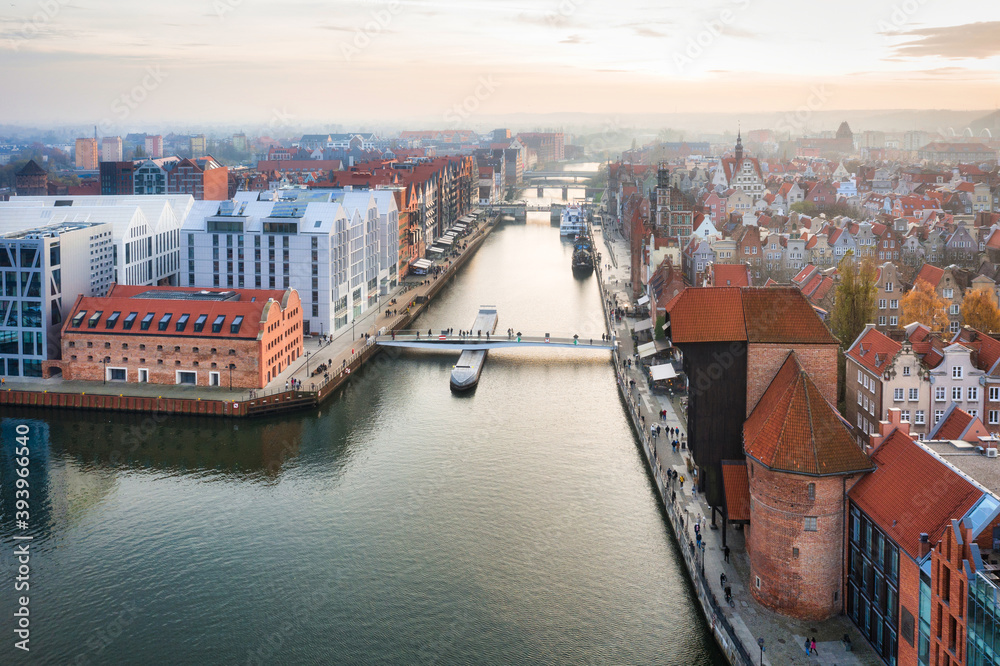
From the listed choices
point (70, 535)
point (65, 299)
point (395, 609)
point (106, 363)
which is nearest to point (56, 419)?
point (106, 363)

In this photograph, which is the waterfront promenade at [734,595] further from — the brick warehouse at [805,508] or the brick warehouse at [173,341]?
the brick warehouse at [173,341]

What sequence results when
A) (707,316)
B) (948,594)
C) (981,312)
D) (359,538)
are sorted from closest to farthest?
(948,594)
(707,316)
(359,538)
(981,312)

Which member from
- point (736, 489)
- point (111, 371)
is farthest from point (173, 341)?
point (736, 489)

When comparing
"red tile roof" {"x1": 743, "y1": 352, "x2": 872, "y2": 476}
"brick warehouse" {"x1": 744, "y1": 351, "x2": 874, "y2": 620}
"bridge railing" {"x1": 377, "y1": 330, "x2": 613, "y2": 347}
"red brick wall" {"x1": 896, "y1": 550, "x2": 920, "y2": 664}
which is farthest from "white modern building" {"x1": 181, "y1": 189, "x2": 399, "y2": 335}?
"red brick wall" {"x1": 896, "y1": 550, "x2": 920, "y2": 664}

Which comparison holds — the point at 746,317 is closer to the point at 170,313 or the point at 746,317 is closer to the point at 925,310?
the point at 925,310

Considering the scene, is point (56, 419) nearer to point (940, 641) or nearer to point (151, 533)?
point (151, 533)
